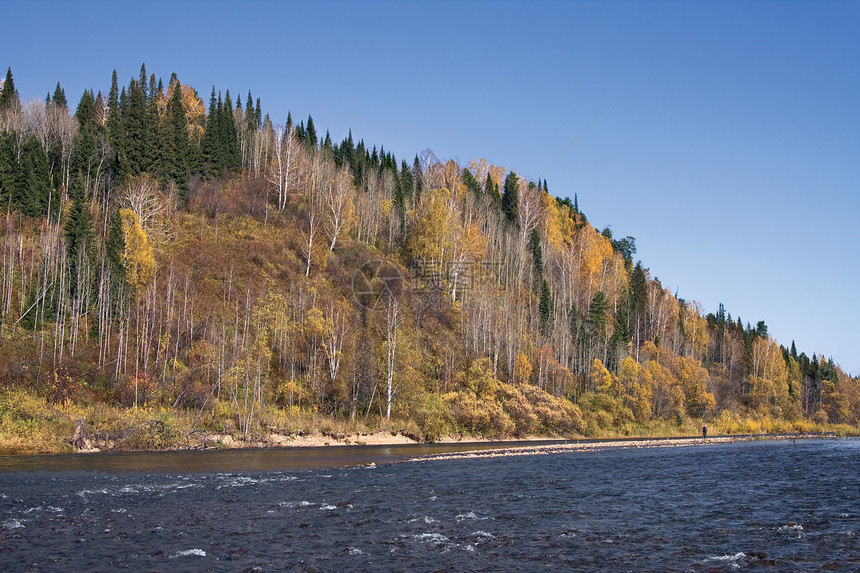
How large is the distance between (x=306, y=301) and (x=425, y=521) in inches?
2035

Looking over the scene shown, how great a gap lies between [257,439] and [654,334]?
310 ft

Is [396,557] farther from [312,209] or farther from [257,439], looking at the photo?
[312,209]

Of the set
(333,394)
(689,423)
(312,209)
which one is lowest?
(689,423)

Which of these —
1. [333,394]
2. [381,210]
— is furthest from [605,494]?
[381,210]

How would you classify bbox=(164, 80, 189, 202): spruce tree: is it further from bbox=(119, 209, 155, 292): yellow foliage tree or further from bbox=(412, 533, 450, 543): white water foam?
bbox=(412, 533, 450, 543): white water foam

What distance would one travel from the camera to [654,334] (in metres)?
122

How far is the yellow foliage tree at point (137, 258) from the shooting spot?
63.5 meters

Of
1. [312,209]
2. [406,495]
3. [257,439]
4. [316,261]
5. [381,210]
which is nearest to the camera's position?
[406,495]

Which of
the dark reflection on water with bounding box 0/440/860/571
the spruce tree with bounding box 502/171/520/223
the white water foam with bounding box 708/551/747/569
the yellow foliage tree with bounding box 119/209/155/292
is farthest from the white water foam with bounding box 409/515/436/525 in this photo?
the spruce tree with bounding box 502/171/520/223

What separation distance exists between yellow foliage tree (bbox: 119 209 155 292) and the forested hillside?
0.19 metres

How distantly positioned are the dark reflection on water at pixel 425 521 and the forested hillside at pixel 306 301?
22176 millimetres

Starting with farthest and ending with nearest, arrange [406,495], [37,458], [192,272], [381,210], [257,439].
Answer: [381,210]
[192,272]
[257,439]
[37,458]
[406,495]

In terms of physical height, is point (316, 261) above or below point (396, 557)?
above

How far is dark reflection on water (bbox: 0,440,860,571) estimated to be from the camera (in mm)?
14695
